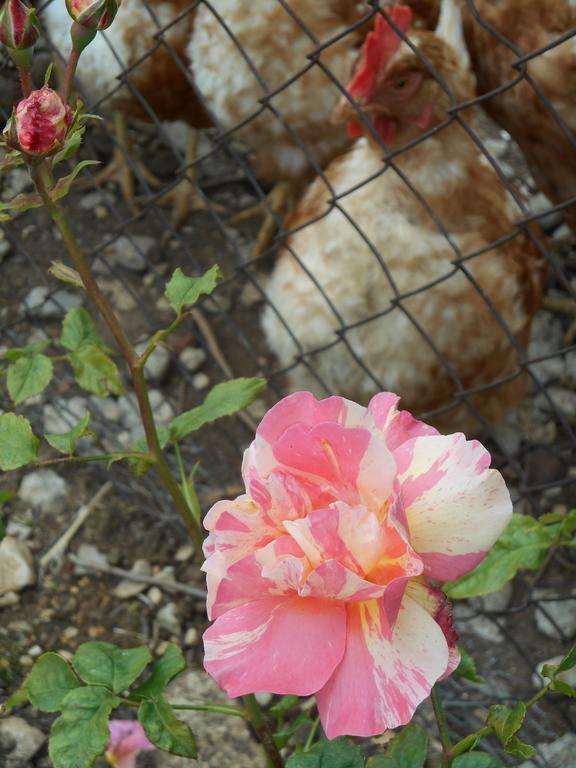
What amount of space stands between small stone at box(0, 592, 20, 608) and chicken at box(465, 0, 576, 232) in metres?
1.34

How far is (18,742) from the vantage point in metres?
1.35

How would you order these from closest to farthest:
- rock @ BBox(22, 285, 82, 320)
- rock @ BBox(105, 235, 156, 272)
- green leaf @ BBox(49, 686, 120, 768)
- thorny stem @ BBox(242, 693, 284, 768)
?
1. green leaf @ BBox(49, 686, 120, 768)
2. thorny stem @ BBox(242, 693, 284, 768)
3. rock @ BBox(22, 285, 82, 320)
4. rock @ BBox(105, 235, 156, 272)

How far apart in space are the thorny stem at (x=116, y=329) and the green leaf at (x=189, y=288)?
64 millimetres

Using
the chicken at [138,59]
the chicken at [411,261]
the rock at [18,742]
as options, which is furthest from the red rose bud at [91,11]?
the chicken at [138,59]

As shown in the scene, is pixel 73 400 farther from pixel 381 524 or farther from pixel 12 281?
pixel 381 524

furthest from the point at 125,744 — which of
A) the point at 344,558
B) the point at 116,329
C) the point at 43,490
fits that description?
the point at 43,490

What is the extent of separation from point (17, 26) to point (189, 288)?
290 mm

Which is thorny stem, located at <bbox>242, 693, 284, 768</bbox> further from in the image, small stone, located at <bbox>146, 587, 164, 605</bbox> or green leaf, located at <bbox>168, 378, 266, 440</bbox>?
small stone, located at <bbox>146, 587, 164, 605</bbox>

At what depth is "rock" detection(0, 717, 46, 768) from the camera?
52.2 inches

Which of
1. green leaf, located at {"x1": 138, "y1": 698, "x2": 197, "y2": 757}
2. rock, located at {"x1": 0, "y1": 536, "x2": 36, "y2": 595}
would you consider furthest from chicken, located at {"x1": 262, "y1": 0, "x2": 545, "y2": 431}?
green leaf, located at {"x1": 138, "y1": 698, "x2": 197, "y2": 757}

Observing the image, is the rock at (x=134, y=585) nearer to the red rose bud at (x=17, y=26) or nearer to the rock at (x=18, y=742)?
the rock at (x=18, y=742)

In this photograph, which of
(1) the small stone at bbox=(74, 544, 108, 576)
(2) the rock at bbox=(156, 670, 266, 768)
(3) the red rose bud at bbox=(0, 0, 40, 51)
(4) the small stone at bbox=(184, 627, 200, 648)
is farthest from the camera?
(1) the small stone at bbox=(74, 544, 108, 576)

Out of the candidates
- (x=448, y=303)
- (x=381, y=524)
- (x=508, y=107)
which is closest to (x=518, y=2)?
(x=508, y=107)

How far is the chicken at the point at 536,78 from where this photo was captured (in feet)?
6.08
